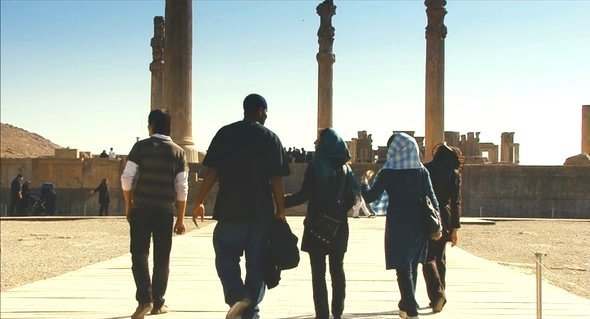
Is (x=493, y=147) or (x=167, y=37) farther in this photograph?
(x=493, y=147)

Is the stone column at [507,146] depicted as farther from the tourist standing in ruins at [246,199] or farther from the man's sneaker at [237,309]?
the man's sneaker at [237,309]

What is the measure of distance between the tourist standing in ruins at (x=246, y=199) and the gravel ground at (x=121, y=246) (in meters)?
3.70

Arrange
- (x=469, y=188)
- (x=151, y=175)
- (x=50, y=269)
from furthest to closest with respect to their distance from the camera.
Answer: (x=469, y=188)
(x=50, y=269)
(x=151, y=175)

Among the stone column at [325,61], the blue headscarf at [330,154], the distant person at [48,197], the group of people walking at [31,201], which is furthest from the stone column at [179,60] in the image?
the blue headscarf at [330,154]

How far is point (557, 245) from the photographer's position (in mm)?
15859

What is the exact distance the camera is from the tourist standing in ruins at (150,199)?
226 inches

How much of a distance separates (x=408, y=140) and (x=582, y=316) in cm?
192

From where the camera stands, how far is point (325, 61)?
3086cm

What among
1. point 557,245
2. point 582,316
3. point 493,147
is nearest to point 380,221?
point 557,245

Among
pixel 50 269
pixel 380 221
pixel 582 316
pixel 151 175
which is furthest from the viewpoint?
pixel 380 221

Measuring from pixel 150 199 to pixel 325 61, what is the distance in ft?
83.8

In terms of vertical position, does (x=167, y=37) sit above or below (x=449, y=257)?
above

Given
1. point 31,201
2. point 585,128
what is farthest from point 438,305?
point 585,128

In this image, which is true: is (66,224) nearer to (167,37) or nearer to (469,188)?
(167,37)
